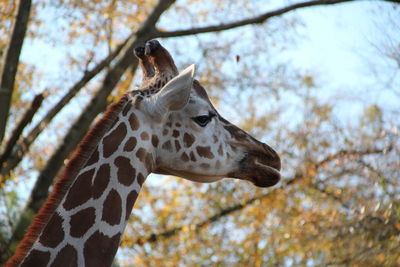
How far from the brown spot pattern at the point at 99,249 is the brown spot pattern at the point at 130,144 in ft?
2.08

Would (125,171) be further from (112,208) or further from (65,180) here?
(65,180)

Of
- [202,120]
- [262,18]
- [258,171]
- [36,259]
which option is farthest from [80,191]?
[262,18]

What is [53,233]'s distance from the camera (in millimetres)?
5320

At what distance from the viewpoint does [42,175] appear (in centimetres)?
1226

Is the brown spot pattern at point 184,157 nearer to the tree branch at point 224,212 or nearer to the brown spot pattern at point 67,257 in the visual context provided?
the brown spot pattern at point 67,257

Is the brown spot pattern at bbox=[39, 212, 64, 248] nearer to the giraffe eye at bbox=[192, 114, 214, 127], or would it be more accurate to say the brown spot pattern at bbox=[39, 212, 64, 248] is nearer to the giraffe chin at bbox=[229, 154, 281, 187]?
the giraffe eye at bbox=[192, 114, 214, 127]

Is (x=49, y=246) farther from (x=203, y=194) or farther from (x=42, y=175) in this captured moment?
(x=203, y=194)

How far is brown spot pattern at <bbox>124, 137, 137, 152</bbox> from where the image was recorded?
5828 millimetres

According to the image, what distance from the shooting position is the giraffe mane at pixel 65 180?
5215 millimetres

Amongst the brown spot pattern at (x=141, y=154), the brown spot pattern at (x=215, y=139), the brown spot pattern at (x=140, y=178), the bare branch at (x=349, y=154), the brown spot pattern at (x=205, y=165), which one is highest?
the brown spot pattern at (x=141, y=154)

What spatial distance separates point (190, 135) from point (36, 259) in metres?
1.59

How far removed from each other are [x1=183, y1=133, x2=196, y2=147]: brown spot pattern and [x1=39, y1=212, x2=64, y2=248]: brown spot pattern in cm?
120

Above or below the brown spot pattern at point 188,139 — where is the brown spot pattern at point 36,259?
above

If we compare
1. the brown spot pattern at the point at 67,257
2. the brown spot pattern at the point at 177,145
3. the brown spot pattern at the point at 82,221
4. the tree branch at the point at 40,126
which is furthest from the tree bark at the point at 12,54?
the brown spot pattern at the point at 67,257
